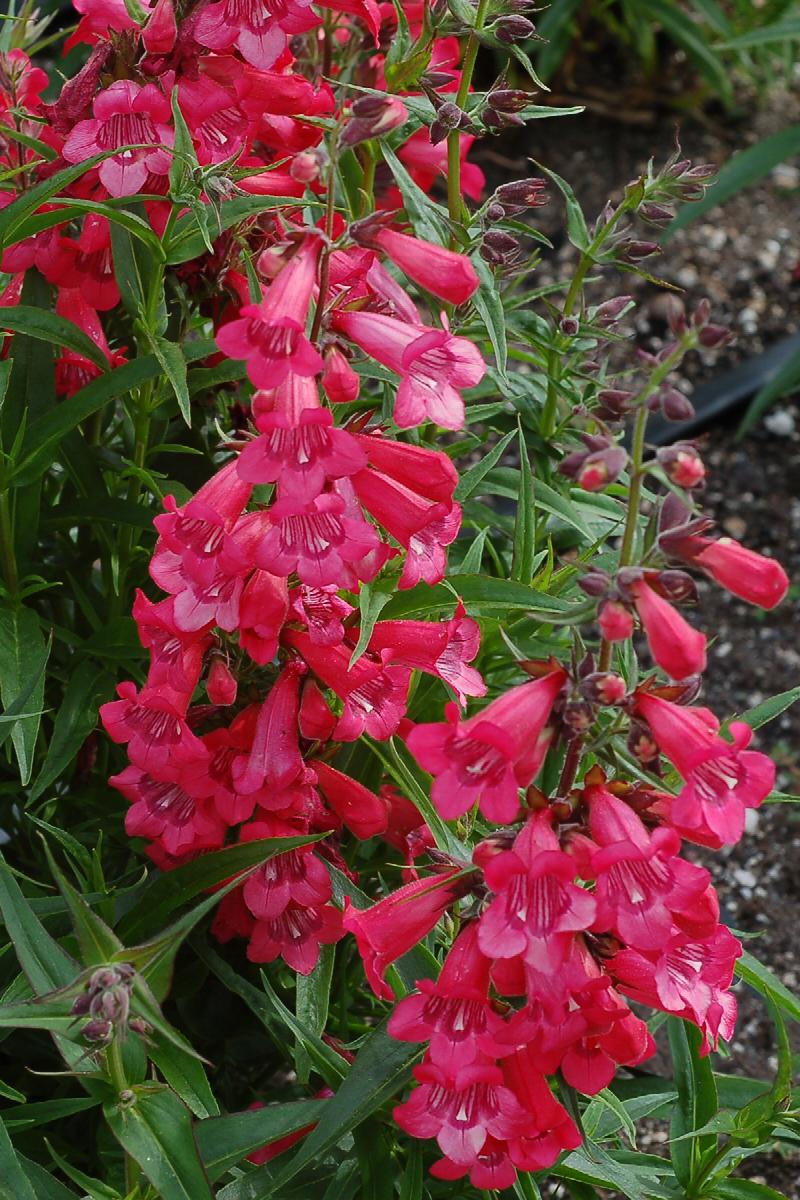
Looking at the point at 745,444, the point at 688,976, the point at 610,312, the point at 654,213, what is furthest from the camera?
the point at 745,444

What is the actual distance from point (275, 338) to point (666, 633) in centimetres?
48

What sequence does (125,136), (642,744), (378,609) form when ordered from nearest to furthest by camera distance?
(642,744) < (378,609) < (125,136)

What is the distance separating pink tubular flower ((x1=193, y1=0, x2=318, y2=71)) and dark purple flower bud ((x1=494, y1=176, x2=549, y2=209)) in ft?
1.18

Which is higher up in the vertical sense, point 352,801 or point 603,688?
point 603,688

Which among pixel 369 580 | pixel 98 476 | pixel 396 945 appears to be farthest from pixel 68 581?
pixel 396 945

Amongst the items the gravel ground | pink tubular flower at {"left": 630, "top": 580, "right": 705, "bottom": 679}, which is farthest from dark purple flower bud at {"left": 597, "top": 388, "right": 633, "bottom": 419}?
the gravel ground

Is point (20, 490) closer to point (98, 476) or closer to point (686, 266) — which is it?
point (98, 476)

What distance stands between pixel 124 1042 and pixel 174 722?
14.8 inches

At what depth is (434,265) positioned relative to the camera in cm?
162

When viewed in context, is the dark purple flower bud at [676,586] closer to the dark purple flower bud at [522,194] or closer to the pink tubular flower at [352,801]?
the pink tubular flower at [352,801]

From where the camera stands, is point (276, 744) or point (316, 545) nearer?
point (316, 545)

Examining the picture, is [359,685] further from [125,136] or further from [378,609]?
[125,136]

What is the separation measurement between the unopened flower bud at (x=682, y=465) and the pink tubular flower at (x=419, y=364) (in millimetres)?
256

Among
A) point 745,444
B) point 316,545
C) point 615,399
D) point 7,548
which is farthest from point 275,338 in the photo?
point 745,444
